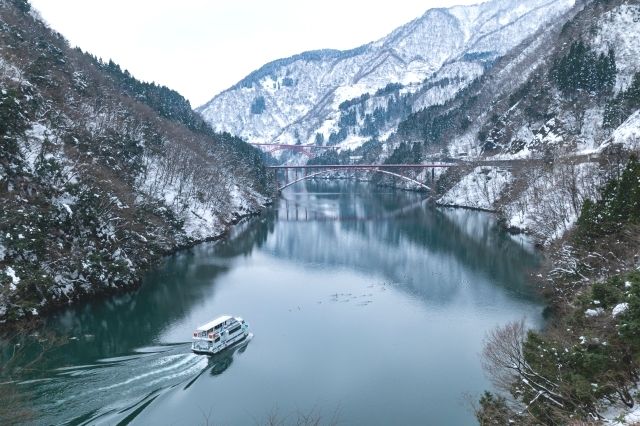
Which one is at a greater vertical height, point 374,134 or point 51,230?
point 374,134

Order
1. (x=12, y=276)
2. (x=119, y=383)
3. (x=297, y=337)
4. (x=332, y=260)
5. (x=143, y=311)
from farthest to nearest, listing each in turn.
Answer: (x=332, y=260), (x=143, y=311), (x=297, y=337), (x=12, y=276), (x=119, y=383)

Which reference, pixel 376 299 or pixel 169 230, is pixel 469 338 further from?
pixel 169 230

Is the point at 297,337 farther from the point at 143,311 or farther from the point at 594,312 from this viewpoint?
the point at 594,312

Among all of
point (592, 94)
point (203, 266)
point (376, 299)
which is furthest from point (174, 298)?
point (592, 94)

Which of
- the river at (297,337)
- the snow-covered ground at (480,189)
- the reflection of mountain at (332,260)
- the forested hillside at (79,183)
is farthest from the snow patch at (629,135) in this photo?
the forested hillside at (79,183)

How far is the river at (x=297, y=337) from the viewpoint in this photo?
16.5 m

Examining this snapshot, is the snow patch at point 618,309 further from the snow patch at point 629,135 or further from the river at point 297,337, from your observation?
the snow patch at point 629,135

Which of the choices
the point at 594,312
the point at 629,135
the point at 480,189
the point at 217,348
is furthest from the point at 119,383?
the point at 480,189

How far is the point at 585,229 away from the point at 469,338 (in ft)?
25.0

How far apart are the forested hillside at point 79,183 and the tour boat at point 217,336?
848cm

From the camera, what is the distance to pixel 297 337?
2338 cm

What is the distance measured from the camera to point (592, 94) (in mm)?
65812

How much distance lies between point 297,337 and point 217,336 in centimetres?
431

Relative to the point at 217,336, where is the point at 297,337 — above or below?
below
